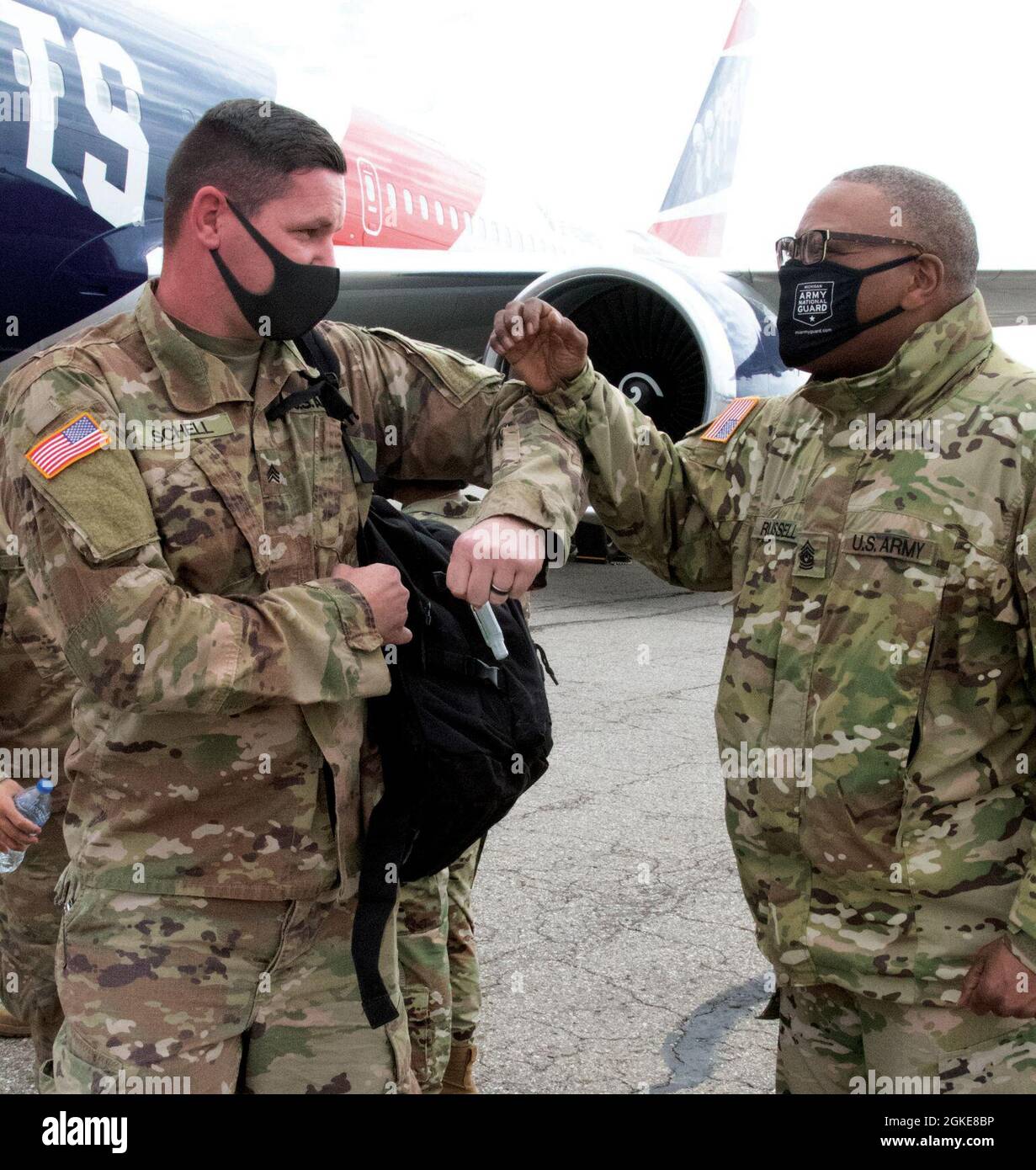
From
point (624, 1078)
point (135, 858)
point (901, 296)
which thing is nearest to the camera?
point (135, 858)

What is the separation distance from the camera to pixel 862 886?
172 cm

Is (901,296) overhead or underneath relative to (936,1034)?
overhead

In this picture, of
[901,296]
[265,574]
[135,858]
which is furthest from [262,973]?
[901,296]

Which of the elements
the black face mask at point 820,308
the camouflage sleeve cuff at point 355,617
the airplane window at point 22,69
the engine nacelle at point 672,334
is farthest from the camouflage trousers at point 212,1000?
the engine nacelle at point 672,334

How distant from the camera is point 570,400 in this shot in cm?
193

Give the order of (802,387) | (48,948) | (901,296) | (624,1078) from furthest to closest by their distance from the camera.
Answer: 1. (624,1078)
2. (48,948)
3. (802,387)
4. (901,296)

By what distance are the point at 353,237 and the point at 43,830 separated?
746 cm

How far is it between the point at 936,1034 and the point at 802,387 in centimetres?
94

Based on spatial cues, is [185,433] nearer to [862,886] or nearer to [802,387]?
[802,387]

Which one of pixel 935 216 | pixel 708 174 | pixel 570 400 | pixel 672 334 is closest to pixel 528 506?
pixel 570 400

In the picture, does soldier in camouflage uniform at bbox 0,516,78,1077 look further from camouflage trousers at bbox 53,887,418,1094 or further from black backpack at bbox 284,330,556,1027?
black backpack at bbox 284,330,556,1027

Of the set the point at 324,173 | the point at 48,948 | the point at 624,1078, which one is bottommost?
the point at 624,1078

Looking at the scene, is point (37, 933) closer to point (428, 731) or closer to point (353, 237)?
point (428, 731)

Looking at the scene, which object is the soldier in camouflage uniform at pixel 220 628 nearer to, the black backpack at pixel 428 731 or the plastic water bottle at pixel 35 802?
the black backpack at pixel 428 731
